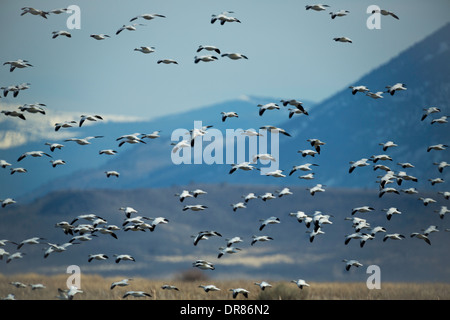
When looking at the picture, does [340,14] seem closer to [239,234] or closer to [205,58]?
[205,58]

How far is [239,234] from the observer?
16638 cm

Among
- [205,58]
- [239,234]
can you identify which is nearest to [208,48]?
[205,58]

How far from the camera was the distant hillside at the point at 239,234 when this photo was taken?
136 metres

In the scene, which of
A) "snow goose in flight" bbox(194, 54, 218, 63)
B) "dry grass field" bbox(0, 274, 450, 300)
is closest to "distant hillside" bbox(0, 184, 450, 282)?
"dry grass field" bbox(0, 274, 450, 300)

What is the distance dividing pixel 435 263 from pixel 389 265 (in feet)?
26.0

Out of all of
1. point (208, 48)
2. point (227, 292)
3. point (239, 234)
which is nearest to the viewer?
point (208, 48)

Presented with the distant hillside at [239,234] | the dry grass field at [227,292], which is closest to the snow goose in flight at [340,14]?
the dry grass field at [227,292]

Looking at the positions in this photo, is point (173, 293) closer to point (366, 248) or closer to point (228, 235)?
point (366, 248)

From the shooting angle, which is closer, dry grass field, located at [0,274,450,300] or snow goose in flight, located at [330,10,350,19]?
snow goose in flight, located at [330,10,350,19]

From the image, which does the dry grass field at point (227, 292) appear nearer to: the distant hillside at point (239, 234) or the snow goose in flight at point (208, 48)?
the snow goose in flight at point (208, 48)

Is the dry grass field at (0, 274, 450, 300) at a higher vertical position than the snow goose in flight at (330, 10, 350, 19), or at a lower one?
lower

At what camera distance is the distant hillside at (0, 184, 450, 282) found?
136125 millimetres

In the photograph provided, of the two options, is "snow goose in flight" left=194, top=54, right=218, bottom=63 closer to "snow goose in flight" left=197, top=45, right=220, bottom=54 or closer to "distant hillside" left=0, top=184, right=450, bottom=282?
"snow goose in flight" left=197, top=45, right=220, bottom=54
